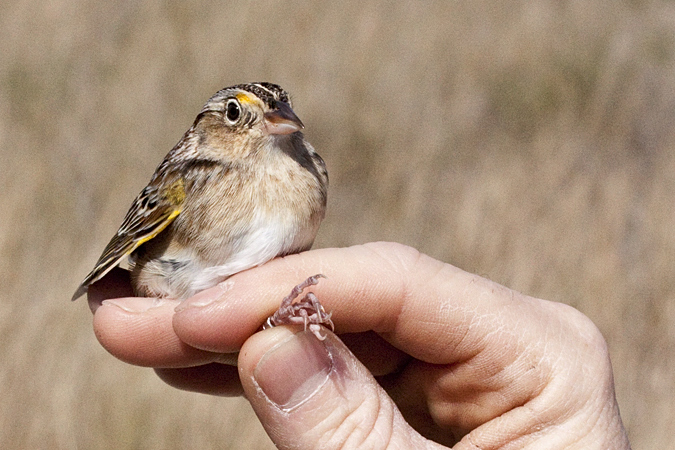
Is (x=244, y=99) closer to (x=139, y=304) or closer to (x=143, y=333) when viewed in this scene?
(x=139, y=304)

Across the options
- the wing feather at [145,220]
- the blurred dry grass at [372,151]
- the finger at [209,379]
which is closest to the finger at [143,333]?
the wing feather at [145,220]

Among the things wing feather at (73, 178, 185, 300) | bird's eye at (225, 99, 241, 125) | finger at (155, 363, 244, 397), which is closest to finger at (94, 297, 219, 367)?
wing feather at (73, 178, 185, 300)

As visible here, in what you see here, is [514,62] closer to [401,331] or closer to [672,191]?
[672,191]

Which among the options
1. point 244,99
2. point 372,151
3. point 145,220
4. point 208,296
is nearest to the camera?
point 208,296

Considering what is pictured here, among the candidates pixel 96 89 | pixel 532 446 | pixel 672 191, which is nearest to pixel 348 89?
pixel 96 89

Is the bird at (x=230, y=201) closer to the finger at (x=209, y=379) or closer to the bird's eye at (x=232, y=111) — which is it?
the bird's eye at (x=232, y=111)

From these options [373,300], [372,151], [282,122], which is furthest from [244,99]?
[372,151]

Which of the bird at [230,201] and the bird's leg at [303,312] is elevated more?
the bird at [230,201]
